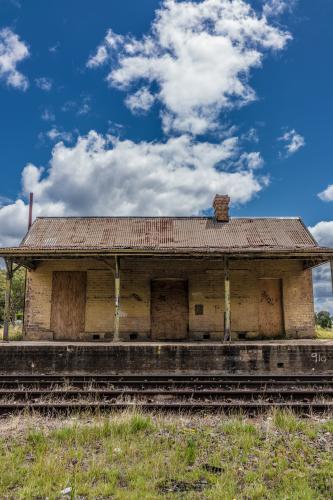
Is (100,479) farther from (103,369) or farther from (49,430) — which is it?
(103,369)

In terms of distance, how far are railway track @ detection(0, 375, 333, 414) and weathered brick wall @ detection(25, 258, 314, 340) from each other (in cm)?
569

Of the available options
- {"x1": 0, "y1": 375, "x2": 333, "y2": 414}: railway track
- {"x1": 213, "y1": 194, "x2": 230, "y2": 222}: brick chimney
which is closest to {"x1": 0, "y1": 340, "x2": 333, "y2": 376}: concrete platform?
{"x1": 0, "y1": 375, "x2": 333, "y2": 414}: railway track

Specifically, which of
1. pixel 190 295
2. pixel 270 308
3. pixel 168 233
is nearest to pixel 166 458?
pixel 190 295

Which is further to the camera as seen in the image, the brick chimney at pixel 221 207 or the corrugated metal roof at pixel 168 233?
the brick chimney at pixel 221 207

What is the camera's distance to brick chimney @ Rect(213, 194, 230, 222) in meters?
18.1

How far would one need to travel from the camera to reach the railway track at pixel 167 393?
6785 mm

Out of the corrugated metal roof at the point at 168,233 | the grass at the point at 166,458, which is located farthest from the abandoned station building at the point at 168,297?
the grass at the point at 166,458

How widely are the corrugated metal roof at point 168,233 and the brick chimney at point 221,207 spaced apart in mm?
279

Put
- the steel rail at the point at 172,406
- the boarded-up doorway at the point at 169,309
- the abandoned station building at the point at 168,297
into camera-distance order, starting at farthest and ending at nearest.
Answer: the boarded-up doorway at the point at 169,309, the abandoned station building at the point at 168,297, the steel rail at the point at 172,406

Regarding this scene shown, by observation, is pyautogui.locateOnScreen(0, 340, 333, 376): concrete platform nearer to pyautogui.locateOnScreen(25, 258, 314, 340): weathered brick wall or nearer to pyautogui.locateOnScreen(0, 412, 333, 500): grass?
pyautogui.locateOnScreen(25, 258, 314, 340): weathered brick wall

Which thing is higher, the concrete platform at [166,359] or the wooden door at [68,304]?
the wooden door at [68,304]

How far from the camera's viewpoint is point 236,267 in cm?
1563

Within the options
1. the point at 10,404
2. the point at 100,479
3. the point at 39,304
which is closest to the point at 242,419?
the point at 100,479

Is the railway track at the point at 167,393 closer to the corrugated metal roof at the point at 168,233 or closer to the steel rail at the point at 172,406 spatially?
the steel rail at the point at 172,406
